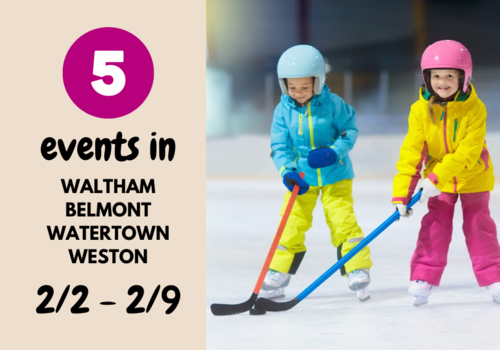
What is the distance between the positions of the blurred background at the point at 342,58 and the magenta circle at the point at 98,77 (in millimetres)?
5007

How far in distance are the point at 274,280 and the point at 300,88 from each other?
0.64 m

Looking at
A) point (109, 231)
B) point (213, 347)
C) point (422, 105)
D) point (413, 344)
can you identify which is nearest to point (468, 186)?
point (422, 105)

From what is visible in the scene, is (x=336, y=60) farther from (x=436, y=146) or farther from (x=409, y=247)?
(x=436, y=146)

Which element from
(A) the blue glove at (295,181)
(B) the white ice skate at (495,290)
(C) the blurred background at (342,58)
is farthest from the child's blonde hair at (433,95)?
(C) the blurred background at (342,58)

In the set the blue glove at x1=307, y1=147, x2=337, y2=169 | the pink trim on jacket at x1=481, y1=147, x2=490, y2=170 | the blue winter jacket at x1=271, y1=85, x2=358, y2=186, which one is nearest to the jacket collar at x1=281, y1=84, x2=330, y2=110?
the blue winter jacket at x1=271, y1=85, x2=358, y2=186

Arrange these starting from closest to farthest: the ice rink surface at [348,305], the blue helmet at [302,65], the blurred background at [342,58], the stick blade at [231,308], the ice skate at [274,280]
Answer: the ice rink surface at [348,305] → the stick blade at [231,308] → the blue helmet at [302,65] → the ice skate at [274,280] → the blurred background at [342,58]

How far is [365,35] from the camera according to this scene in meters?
8.28

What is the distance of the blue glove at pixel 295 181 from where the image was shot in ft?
6.32

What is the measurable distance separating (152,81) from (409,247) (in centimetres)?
140

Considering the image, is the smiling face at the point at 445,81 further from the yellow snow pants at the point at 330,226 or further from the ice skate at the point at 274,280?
the ice skate at the point at 274,280

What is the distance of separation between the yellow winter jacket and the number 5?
981 millimetres

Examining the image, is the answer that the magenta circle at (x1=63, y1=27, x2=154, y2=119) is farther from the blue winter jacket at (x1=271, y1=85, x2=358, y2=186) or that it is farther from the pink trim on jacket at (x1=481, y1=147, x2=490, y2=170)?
the pink trim on jacket at (x1=481, y1=147, x2=490, y2=170)

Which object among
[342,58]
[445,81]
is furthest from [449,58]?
[342,58]

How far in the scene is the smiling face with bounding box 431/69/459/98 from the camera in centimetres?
183
